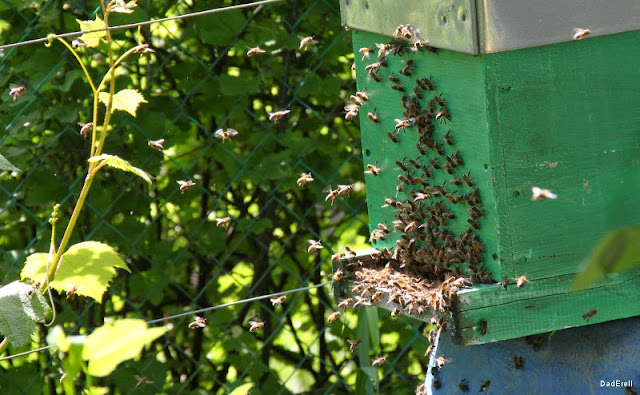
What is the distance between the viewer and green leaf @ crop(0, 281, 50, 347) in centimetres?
130

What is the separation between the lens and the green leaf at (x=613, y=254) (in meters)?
0.30

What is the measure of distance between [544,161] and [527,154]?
0.04 m

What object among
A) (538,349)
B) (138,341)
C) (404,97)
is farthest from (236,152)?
(138,341)

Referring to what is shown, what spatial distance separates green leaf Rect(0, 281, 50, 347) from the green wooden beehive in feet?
2.42

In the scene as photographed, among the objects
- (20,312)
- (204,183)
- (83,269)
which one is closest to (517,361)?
(83,269)

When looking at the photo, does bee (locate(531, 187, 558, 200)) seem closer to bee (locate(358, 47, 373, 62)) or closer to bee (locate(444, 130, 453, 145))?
bee (locate(444, 130, 453, 145))

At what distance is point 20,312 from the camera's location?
4.33ft

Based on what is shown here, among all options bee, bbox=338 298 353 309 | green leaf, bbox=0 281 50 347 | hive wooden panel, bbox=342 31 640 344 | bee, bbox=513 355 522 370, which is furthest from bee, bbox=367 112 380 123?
green leaf, bbox=0 281 50 347

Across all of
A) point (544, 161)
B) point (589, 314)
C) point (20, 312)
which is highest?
point (544, 161)

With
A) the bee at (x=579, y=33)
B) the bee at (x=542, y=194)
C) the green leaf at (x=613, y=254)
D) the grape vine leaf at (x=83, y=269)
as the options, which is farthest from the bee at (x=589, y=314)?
the green leaf at (x=613, y=254)

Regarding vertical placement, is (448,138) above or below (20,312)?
above

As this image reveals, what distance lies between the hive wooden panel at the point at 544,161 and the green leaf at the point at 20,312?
749mm

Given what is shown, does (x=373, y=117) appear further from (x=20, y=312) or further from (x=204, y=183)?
(x=204, y=183)

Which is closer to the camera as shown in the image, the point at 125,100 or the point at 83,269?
the point at 83,269
